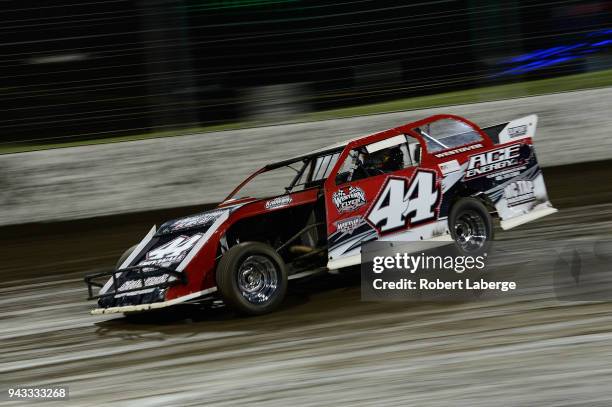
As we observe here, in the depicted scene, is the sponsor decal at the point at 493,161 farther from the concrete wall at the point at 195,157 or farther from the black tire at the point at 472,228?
the concrete wall at the point at 195,157

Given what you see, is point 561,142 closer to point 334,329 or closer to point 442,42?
point 442,42

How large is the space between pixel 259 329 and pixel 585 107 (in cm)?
760

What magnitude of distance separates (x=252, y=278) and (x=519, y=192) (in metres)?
2.91

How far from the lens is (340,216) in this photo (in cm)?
699

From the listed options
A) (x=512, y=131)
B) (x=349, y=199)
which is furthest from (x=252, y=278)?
(x=512, y=131)

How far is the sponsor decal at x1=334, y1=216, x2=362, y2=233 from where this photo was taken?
6.97 m

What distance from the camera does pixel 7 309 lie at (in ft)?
25.3

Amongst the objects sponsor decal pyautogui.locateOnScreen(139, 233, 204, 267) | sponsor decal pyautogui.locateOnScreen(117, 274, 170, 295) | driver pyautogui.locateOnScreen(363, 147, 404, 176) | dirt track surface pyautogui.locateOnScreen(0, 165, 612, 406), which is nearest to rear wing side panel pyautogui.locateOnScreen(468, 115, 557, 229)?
dirt track surface pyautogui.locateOnScreen(0, 165, 612, 406)

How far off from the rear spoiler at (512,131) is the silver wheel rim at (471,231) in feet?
2.82

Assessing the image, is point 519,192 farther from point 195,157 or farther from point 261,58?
point 261,58

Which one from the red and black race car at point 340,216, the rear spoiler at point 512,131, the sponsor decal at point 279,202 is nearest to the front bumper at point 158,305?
the red and black race car at point 340,216

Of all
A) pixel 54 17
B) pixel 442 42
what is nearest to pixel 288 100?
pixel 442 42

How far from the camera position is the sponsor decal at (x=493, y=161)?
25.7 feet

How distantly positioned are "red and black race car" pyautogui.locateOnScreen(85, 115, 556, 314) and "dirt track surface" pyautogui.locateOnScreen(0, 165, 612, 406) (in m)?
0.29
